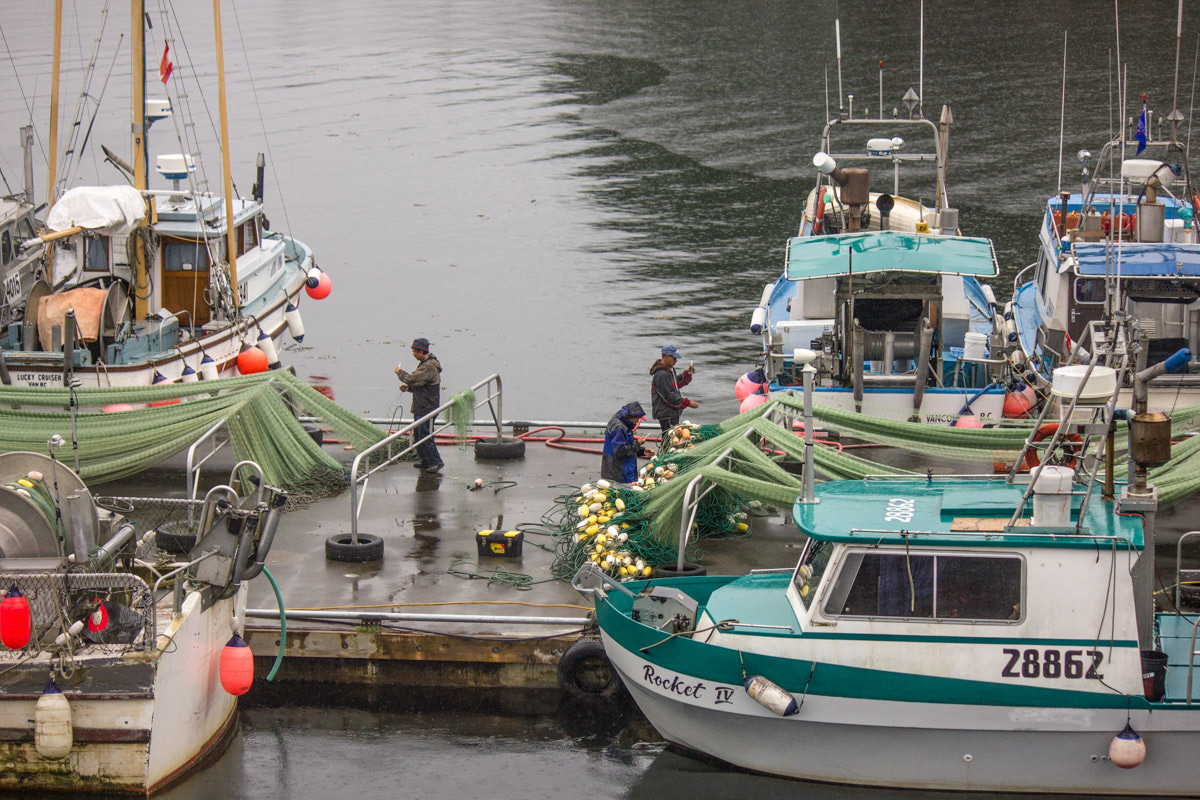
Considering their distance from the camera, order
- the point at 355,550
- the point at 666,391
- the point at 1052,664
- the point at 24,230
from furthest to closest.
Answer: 1. the point at 24,230
2. the point at 666,391
3. the point at 355,550
4. the point at 1052,664

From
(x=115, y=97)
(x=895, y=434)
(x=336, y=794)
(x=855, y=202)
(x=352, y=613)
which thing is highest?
(x=115, y=97)

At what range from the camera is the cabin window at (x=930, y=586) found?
9258 mm

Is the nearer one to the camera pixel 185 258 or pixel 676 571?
pixel 676 571

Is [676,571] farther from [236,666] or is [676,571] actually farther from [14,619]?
[14,619]

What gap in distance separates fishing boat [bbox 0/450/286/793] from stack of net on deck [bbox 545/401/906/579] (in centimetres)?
284

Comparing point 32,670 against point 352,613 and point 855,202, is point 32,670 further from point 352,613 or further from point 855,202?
point 855,202

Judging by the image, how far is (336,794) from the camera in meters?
10.4

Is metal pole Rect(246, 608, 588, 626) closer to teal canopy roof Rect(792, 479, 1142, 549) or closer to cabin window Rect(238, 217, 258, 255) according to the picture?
teal canopy roof Rect(792, 479, 1142, 549)

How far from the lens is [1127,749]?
907 centimetres

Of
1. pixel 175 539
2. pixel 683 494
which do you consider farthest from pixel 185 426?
pixel 683 494

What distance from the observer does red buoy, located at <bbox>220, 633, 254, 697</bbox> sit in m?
10.3

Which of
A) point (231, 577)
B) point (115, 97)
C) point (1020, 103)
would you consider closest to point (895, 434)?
point (231, 577)

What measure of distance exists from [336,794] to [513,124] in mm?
34648

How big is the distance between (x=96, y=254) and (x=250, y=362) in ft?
8.72
